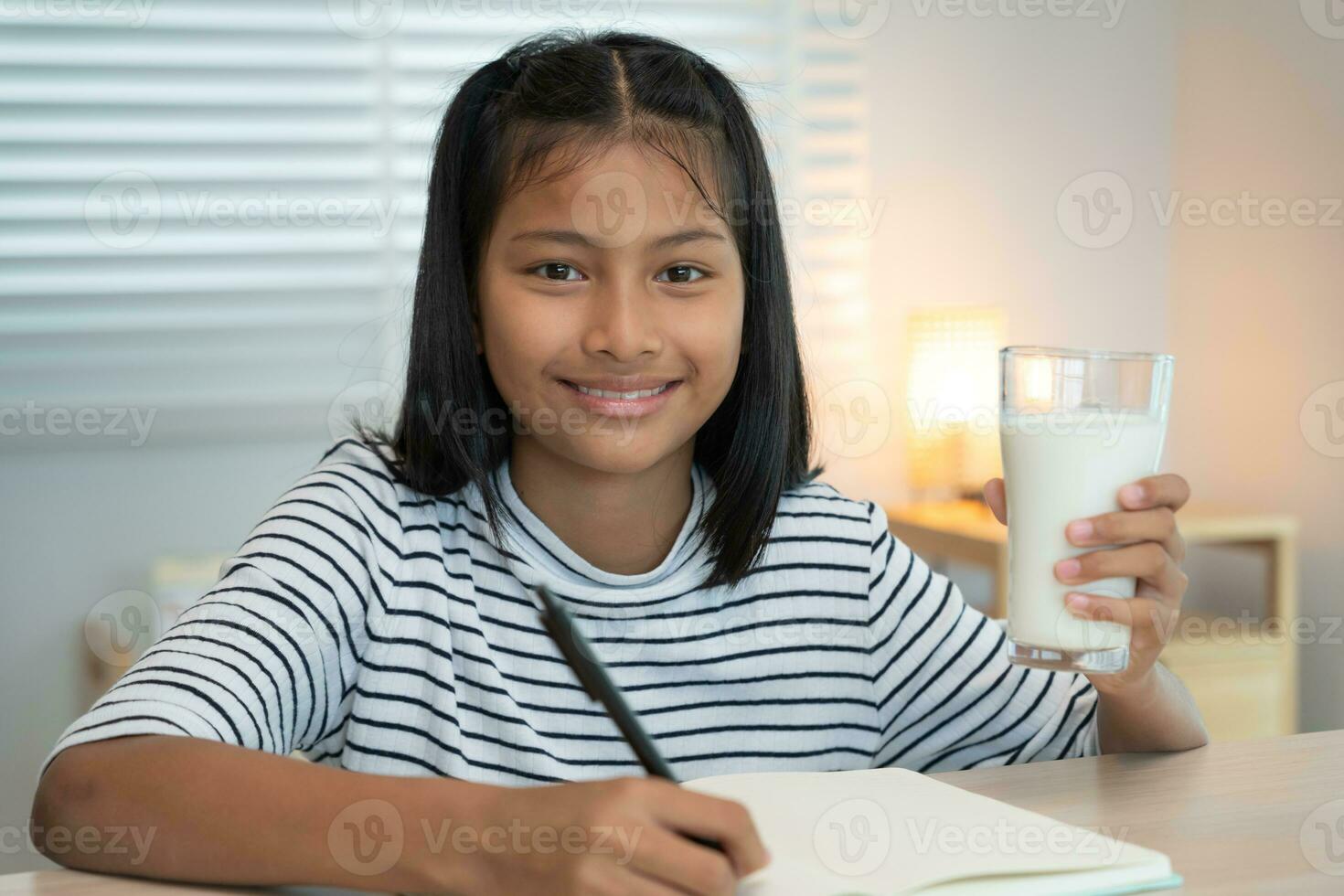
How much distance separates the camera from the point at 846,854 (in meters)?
0.67

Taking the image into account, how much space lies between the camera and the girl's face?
101cm

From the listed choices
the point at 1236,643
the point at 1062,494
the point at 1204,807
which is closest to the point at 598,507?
the point at 1062,494

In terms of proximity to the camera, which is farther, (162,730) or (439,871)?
(162,730)

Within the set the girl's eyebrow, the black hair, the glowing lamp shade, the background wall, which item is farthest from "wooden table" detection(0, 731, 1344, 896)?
the background wall

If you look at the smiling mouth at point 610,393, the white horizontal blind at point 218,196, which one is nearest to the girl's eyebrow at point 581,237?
the smiling mouth at point 610,393

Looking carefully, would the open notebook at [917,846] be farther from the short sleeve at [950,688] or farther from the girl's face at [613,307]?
the girl's face at [613,307]

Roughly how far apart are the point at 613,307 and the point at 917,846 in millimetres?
470

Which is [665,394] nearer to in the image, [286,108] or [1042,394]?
[1042,394]

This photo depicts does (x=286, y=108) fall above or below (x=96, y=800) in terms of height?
above

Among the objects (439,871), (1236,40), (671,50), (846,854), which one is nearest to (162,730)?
(439,871)

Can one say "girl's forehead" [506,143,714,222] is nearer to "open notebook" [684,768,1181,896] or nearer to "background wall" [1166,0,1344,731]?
"open notebook" [684,768,1181,896]

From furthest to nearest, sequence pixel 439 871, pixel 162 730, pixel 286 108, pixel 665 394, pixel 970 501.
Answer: pixel 970 501, pixel 286 108, pixel 665 394, pixel 162 730, pixel 439 871

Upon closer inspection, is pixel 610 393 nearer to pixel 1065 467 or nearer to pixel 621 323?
pixel 621 323

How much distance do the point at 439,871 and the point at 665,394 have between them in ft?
1.62
